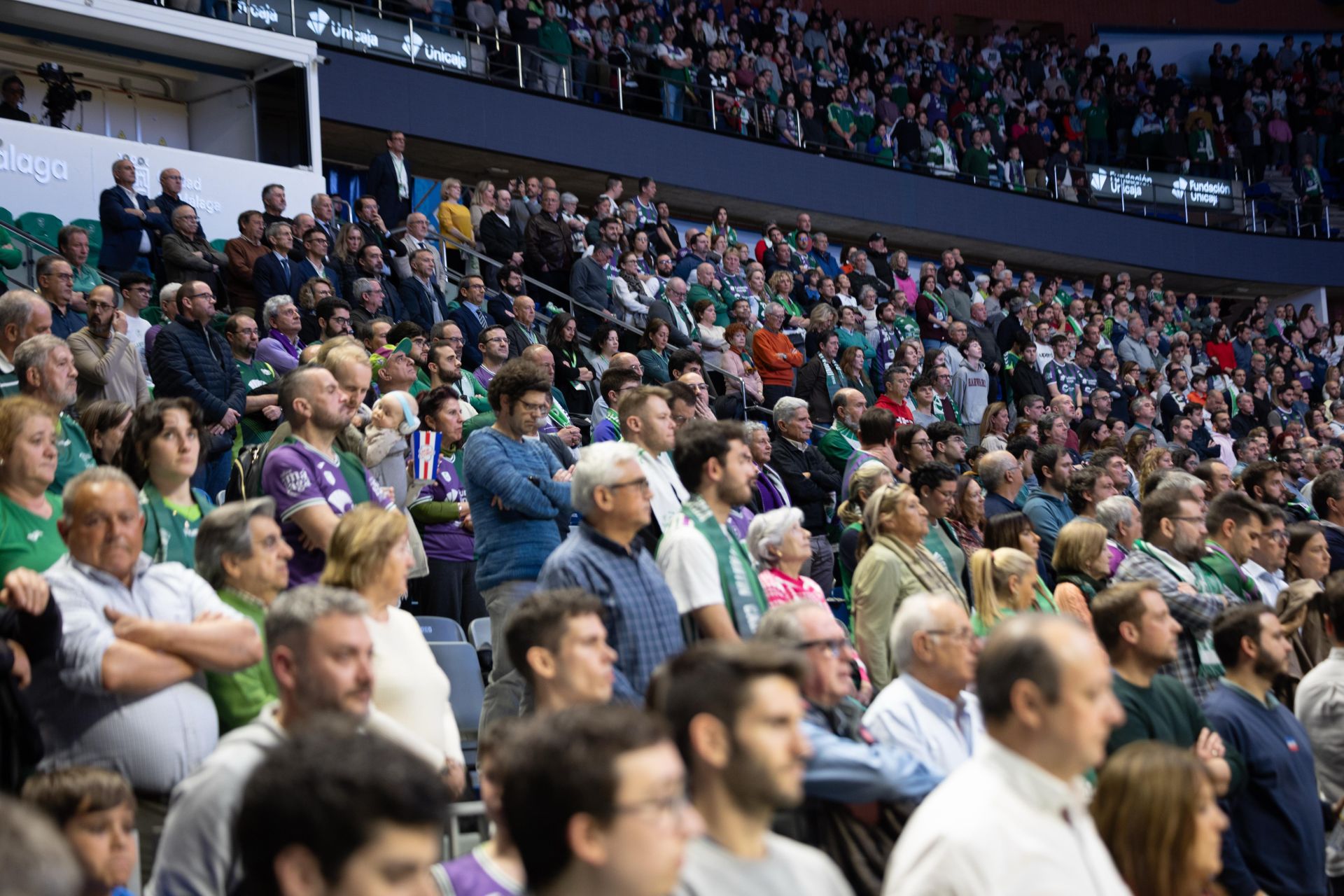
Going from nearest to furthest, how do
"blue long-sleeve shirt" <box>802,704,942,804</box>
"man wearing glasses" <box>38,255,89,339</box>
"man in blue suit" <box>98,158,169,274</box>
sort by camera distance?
1. "blue long-sleeve shirt" <box>802,704,942,804</box>
2. "man wearing glasses" <box>38,255,89,339</box>
3. "man in blue suit" <box>98,158,169,274</box>

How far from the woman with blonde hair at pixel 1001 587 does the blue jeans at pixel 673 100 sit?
11.4 m

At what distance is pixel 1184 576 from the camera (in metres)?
5.44

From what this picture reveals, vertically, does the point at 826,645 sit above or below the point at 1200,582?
above

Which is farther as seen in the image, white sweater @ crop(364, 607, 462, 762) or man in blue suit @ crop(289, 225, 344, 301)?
man in blue suit @ crop(289, 225, 344, 301)

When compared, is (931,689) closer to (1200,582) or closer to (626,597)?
(626,597)

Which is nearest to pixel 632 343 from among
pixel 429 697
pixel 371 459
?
pixel 371 459

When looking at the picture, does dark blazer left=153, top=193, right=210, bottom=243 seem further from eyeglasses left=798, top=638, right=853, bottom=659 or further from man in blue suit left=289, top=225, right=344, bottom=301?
eyeglasses left=798, top=638, right=853, bottom=659

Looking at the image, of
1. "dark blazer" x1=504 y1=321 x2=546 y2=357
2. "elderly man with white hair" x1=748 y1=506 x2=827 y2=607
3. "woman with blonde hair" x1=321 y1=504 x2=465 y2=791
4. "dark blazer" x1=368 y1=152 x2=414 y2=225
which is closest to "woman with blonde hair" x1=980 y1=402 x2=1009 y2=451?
"dark blazer" x1=504 y1=321 x2=546 y2=357

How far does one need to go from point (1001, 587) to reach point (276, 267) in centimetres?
537

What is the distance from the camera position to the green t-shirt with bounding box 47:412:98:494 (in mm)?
4438

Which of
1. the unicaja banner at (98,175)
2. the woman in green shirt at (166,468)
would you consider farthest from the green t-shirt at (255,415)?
the unicaja banner at (98,175)

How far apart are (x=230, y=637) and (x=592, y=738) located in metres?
1.39

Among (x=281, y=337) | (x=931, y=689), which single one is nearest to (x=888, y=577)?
(x=931, y=689)

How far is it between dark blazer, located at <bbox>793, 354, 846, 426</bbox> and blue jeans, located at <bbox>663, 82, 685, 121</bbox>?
605 centimetres
